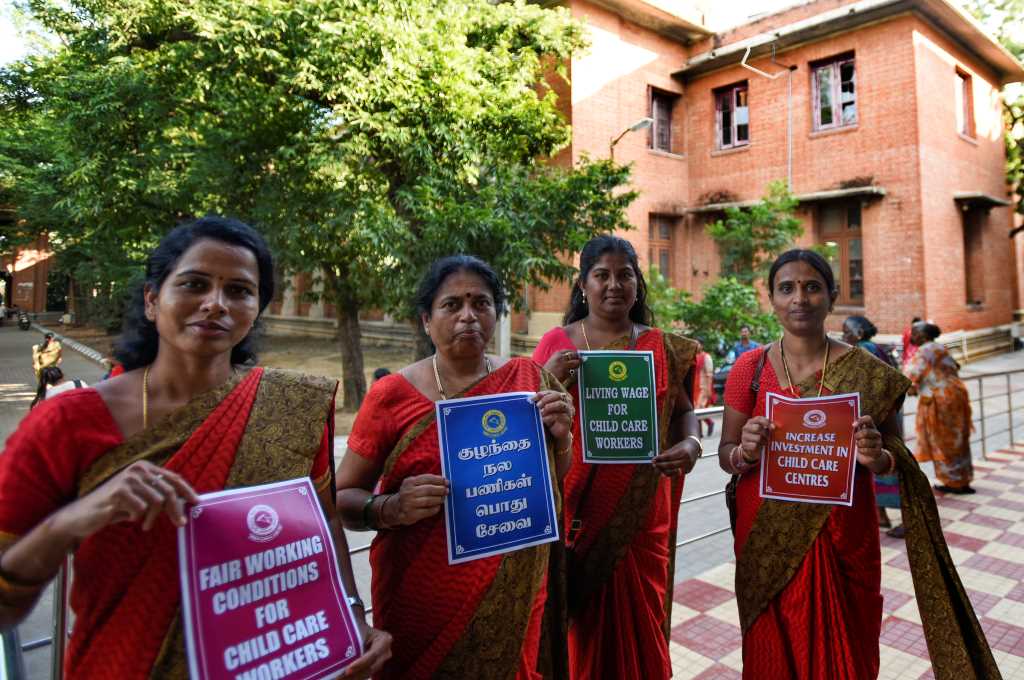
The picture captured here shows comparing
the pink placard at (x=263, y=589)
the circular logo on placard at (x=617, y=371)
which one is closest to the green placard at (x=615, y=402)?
the circular logo on placard at (x=617, y=371)

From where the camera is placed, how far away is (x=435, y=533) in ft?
6.12

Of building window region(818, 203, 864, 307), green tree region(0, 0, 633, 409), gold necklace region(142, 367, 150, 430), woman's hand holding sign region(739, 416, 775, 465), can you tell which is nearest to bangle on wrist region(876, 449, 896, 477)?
woman's hand holding sign region(739, 416, 775, 465)

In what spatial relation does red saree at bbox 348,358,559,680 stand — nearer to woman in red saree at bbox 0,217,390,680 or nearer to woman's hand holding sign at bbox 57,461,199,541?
woman in red saree at bbox 0,217,390,680

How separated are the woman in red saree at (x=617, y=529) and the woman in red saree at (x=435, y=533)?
0.50 metres

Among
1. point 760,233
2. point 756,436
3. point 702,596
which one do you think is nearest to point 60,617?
point 756,436

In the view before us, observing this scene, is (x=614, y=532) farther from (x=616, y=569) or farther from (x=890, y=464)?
(x=890, y=464)

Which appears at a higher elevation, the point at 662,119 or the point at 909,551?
the point at 662,119

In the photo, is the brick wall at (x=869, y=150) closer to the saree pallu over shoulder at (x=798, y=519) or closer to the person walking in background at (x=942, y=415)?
the person walking in background at (x=942, y=415)

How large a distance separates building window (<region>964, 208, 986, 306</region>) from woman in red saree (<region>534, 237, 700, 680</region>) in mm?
18394

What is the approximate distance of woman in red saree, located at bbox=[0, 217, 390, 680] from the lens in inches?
48.0

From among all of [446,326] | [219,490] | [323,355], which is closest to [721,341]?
[446,326]

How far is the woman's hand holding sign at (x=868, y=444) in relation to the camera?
2.22 metres

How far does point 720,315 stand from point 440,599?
9.78 m

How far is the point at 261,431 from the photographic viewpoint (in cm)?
152
